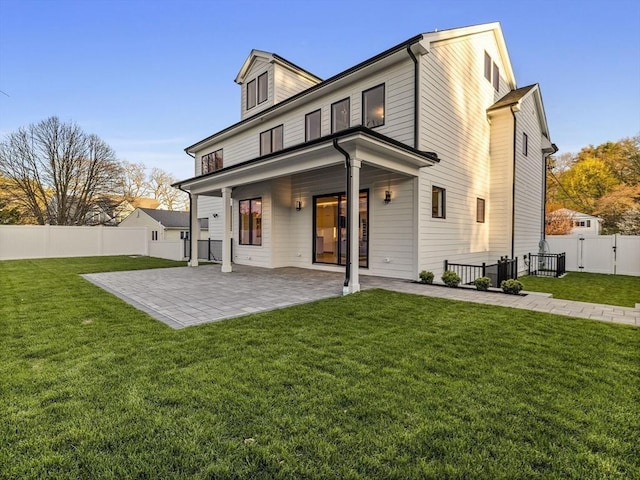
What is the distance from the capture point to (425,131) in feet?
26.8

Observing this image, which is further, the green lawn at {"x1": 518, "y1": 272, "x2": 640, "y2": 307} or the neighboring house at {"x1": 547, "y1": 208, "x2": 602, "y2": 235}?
the neighboring house at {"x1": 547, "y1": 208, "x2": 602, "y2": 235}

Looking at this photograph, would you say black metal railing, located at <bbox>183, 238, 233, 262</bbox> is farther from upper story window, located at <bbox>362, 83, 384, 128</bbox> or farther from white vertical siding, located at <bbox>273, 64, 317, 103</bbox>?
upper story window, located at <bbox>362, 83, 384, 128</bbox>

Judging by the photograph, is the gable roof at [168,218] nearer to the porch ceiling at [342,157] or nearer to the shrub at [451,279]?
the porch ceiling at [342,157]

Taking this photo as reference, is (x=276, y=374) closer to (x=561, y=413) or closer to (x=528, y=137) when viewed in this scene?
(x=561, y=413)

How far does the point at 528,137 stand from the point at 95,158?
26.8 meters

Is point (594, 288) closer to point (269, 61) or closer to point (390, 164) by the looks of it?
point (390, 164)

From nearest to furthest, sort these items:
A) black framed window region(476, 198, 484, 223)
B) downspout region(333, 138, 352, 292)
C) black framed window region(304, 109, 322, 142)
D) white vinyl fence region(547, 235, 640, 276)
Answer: downspout region(333, 138, 352, 292), black framed window region(304, 109, 322, 142), black framed window region(476, 198, 484, 223), white vinyl fence region(547, 235, 640, 276)

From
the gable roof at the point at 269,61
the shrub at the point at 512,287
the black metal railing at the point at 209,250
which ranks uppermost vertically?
the gable roof at the point at 269,61

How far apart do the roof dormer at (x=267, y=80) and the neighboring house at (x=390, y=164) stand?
51 millimetres

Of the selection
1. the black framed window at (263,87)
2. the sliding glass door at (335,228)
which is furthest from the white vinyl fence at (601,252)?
the black framed window at (263,87)

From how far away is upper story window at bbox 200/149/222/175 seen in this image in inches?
583

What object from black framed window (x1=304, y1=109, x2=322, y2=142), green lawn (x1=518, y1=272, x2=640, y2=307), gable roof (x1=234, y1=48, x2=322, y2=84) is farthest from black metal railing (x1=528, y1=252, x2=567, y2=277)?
gable roof (x1=234, y1=48, x2=322, y2=84)

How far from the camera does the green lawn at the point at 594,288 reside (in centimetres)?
708

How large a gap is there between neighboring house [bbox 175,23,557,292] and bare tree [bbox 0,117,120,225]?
1601 cm
